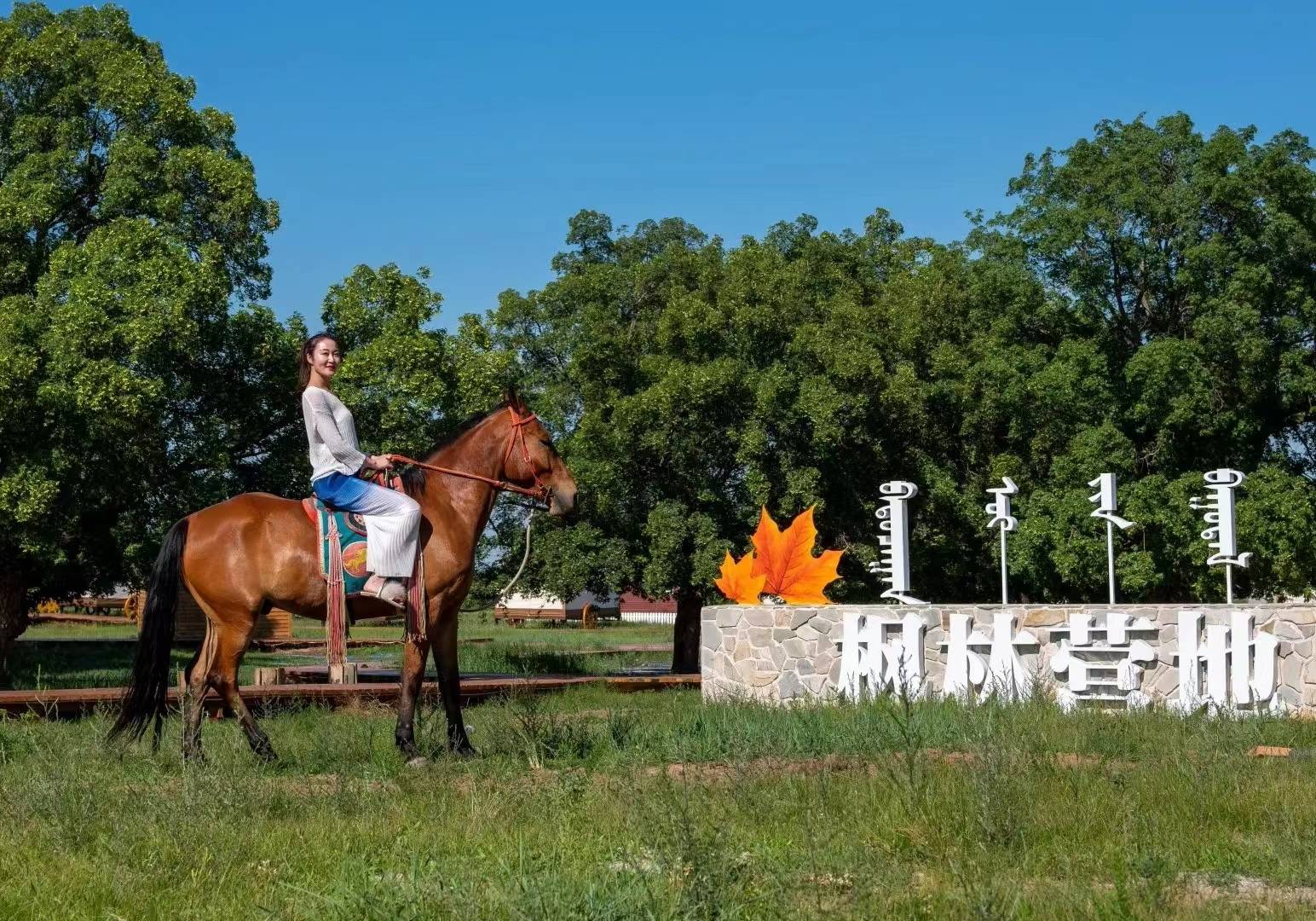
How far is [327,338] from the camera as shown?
10.7 meters

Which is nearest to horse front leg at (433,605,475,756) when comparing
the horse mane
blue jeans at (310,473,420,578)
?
blue jeans at (310,473,420,578)

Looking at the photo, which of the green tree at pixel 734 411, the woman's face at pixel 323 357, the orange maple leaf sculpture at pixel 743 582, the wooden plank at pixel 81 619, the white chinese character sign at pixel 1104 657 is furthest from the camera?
the wooden plank at pixel 81 619

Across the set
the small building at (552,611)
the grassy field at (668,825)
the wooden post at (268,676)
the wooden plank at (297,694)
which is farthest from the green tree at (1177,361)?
the small building at (552,611)

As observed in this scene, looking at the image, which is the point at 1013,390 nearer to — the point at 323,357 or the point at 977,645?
the point at 977,645

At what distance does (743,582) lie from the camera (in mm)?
18609

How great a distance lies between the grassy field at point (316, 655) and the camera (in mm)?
25969

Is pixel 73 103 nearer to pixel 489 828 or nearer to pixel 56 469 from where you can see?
pixel 56 469

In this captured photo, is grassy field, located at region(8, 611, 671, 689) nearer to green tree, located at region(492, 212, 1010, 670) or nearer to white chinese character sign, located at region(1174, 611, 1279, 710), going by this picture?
green tree, located at region(492, 212, 1010, 670)

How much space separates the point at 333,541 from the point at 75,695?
6219 mm

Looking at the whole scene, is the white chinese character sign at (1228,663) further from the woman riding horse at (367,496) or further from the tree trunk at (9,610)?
the tree trunk at (9,610)

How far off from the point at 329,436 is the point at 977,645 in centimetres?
875

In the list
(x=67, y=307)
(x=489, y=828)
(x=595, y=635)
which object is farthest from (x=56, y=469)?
(x=595, y=635)

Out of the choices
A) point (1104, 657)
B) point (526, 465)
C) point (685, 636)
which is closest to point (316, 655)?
point (685, 636)

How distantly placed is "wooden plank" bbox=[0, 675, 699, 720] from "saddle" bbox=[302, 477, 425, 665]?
10.4 ft
